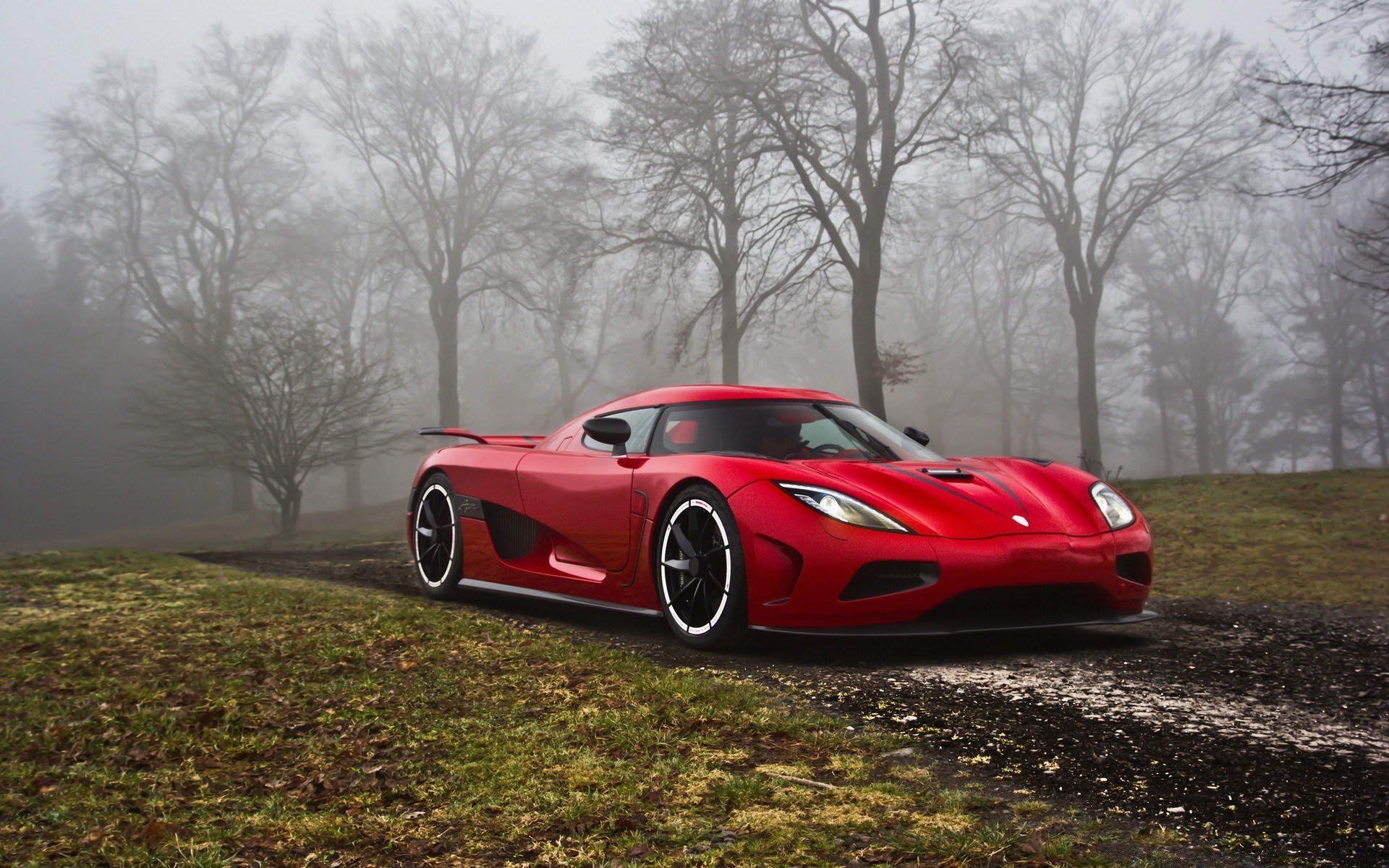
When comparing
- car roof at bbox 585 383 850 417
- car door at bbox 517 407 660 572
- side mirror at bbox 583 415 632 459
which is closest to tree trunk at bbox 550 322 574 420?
car door at bbox 517 407 660 572

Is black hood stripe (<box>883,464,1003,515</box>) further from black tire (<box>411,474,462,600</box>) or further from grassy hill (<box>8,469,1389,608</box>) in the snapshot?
grassy hill (<box>8,469,1389,608</box>)

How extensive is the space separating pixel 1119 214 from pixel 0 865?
26.2 meters

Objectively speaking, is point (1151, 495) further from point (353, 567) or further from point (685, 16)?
point (685, 16)

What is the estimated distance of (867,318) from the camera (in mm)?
16500

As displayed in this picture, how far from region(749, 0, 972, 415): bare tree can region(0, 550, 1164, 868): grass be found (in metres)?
12.5

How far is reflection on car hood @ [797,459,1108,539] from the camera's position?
14.1ft

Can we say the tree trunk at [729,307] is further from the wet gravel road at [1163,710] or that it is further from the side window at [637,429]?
the wet gravel road at [1163,710]

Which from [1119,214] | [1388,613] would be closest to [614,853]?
[1388,613]

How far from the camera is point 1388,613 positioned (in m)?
5.76

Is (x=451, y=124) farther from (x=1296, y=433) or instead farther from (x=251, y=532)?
(x=1296, y=433)

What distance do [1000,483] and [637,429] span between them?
196cm

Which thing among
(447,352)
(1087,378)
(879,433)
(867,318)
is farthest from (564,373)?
(879,433)

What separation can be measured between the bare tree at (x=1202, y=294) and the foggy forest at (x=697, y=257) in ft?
0.58

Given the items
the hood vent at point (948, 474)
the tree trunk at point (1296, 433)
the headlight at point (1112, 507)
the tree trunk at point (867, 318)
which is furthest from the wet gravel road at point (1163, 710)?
the tree trunk at point (1296, 433)
